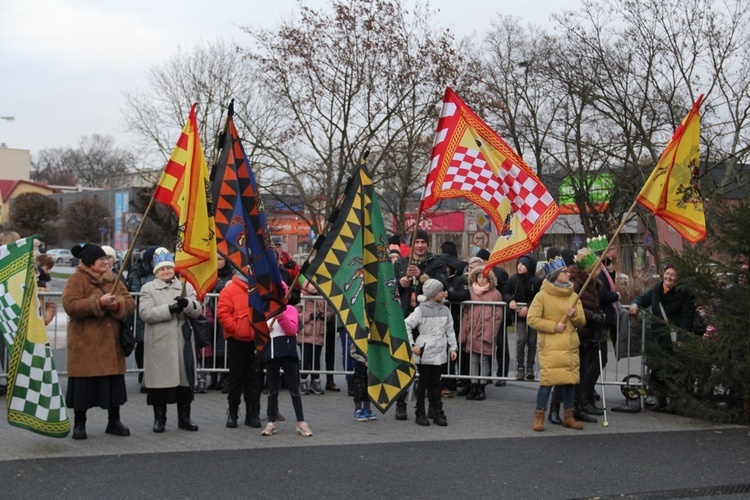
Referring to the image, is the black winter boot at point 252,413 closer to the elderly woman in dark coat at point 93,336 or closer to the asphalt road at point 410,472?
the asphalt road at point 410,472

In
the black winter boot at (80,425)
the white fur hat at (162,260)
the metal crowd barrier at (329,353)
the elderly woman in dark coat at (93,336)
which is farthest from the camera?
the metal crowd barrier at (329,353)

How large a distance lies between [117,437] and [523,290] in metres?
5.34

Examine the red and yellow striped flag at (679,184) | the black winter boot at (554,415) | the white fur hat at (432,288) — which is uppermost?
the red and yellow striped flag at (679,184)

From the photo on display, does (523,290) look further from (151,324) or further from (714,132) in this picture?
(714,132)

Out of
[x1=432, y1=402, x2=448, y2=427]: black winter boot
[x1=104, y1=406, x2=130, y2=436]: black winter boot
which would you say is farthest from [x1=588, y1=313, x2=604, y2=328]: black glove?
[x1=104, y1=406, x2=130, y2=436]: black winter boot

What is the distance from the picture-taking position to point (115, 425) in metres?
8.93

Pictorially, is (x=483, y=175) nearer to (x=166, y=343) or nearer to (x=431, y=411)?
(x=431, y=411)

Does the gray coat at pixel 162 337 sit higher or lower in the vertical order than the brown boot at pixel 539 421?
higher

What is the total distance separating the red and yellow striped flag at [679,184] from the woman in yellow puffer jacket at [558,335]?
4.31 ft

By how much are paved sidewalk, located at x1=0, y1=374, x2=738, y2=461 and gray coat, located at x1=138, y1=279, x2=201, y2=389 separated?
1.80 feet

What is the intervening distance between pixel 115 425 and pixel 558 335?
4.38m

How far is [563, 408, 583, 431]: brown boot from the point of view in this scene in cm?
973

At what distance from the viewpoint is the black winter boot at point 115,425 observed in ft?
29.2

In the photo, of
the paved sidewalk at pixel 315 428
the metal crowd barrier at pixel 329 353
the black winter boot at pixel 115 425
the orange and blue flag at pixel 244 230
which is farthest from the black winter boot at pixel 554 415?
the black winter boot at pixel 115 425
